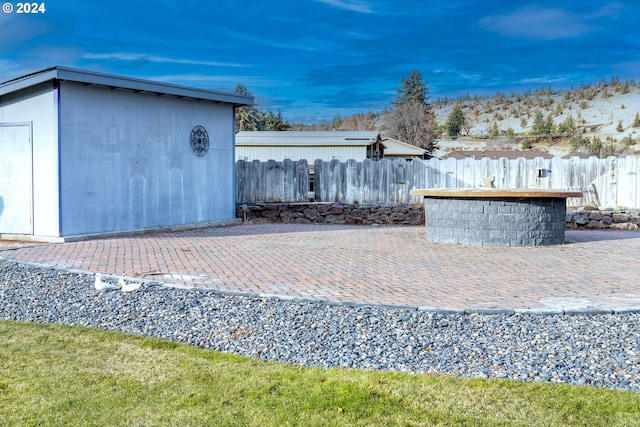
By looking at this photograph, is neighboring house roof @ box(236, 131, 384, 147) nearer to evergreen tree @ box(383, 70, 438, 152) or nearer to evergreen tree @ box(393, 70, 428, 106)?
evergreen tree @ box(383, 70, 438, 152)

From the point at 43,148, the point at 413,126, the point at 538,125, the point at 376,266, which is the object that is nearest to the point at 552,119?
the point at 538,125

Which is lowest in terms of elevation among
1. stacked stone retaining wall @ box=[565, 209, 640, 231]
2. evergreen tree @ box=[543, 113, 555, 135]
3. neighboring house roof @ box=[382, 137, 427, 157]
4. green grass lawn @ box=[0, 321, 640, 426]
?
green grass lawn @ box=[0, 321, 640, 426]

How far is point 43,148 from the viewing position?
31.5 feet

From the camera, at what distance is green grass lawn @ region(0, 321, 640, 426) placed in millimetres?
2906

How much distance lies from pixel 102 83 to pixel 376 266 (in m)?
5.90

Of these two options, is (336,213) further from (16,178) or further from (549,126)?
(549,126)

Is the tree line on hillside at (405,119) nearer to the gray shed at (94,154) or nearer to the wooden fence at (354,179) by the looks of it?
the wooden fence at (354,179)

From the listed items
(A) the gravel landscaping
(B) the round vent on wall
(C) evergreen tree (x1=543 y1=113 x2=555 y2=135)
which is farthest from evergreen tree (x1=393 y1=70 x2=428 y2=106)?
(A) the gravel landscaping

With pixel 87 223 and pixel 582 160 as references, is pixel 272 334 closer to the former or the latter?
pixel 87 223

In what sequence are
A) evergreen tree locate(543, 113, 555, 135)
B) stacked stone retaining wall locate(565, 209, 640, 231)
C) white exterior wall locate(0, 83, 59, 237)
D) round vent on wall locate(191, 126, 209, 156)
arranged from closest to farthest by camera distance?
white exterior wall locate(0, 83, 59, 237) → round vent on wall locate(191, 126, 209, 156) → stacked stone retaining wall locate(565, 209, 640, 231) → evergreen tree locate(543, 113, 555, 135)

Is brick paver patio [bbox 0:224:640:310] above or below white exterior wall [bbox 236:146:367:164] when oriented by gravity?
below

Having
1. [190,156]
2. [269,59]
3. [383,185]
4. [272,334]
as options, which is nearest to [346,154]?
[269,59]

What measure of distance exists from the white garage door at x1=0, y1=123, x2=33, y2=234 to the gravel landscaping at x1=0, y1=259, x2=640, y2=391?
15.3ft

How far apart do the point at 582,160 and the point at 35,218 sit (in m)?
12.7
